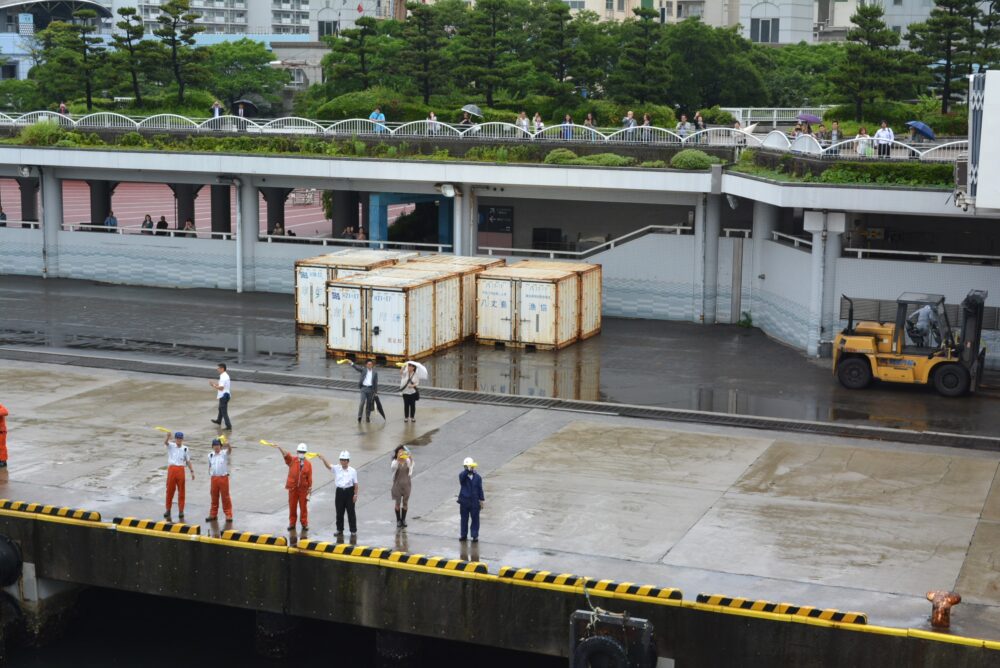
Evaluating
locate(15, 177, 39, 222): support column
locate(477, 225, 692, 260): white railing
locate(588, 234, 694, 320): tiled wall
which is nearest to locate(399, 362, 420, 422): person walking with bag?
locate(588, 234, 694, 320): tiled wall

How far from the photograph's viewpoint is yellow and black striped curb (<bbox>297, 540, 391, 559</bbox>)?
20547mm

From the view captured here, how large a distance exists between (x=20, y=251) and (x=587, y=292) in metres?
23.9

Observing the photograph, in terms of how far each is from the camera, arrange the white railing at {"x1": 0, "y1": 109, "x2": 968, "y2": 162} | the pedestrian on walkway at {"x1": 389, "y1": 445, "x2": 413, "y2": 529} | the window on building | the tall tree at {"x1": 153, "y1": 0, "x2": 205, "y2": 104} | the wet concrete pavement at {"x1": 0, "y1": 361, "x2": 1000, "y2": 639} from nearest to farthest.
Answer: the wet concrete pavement at {"x1": 0, "y1": 361, "x2": 1000, "y2": 639}, the pedestrian on walkway at {"x1": 389, "y1": 445, "x2": 413, "y2": 529}, the white railing at {"x1": 0, "y1": 109, "x2": 968, "y2": 162}, the tall tree at {"x1": 153, "y1": 0, "x2": 205, "y2": 104}, the window on building

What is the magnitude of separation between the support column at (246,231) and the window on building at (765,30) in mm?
58866

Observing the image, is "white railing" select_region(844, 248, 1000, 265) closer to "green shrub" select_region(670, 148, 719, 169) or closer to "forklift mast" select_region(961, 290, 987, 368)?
"forklift mast" select_region(961, 290, 987, 368)

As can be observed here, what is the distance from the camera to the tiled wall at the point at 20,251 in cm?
5128

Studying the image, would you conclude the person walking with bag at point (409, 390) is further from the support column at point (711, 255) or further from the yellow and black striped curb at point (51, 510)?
the support column at point (711, 255)

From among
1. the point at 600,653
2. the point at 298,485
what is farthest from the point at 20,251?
the point at 600,653

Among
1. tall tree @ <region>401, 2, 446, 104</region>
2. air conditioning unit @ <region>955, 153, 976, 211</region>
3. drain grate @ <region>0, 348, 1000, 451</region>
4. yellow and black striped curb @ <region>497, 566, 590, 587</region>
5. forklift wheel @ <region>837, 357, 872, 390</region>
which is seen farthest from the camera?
tall tree @ <region>401, 2, 446, 104</region>

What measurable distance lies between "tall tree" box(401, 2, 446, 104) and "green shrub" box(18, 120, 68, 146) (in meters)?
15.1

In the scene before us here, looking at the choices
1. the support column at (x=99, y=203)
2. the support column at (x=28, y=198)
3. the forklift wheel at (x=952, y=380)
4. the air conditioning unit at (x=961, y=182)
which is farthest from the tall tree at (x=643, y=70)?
the forklift wheel at (x=952, y=380)

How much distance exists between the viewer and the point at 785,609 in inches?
722

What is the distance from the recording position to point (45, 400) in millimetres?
31172

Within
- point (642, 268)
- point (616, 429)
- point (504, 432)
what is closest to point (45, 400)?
point (504, 432)
